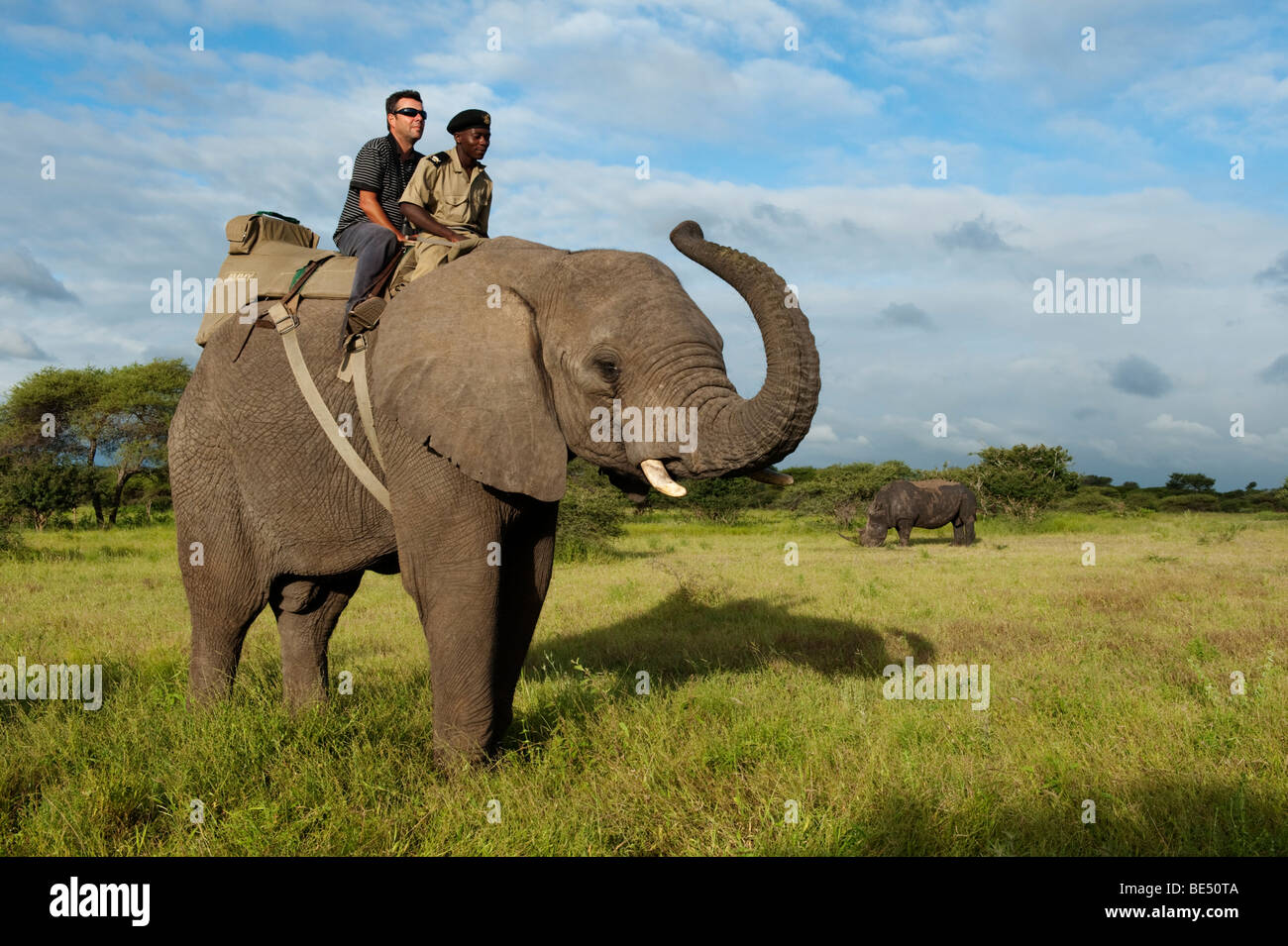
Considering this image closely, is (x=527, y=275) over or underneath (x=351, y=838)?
over

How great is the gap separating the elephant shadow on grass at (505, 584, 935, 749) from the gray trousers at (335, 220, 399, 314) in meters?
2.84

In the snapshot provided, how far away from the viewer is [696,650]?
8.59 metres

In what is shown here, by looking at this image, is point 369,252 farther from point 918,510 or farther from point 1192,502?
point 1192,502

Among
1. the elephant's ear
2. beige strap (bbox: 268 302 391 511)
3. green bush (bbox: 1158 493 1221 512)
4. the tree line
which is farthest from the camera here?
green bush (bbox: 1158 493 1221 512)

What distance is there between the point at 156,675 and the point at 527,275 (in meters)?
5.03

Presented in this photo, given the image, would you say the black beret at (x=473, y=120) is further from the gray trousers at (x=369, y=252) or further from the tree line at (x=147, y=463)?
the tree line at (x=147, y=463)


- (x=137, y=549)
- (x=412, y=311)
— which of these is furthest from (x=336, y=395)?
(x=137, y=549)

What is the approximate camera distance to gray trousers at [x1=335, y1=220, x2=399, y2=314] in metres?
5.04

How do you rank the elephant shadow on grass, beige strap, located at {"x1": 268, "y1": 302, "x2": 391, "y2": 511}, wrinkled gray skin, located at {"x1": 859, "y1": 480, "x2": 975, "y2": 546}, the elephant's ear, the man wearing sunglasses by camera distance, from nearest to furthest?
1. the elephant's ear
2. beige strap, located at {"x1": 268, "y1": 302, "x2": 391, "y2": 511}
3. the man wearing sunglasses
4. the elephant shadow on grass
5. wrinkled gray skin, located at {"x1": 859, "y1": 480, "x2": 975, "y2": 546}

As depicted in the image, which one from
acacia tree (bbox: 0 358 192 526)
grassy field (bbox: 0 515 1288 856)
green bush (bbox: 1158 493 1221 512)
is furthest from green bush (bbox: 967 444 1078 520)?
acacia tree (bbox: 0 358 192 526)

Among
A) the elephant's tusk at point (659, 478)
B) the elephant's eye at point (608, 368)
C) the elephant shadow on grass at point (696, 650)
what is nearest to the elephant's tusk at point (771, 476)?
the elephant's tusk at point (659, 478)

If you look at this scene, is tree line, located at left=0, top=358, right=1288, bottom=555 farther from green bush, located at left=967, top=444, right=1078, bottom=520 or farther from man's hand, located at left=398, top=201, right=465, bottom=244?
man's hand, located at left=398, top=201, right=465, bottom=244

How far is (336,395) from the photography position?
5.11m
